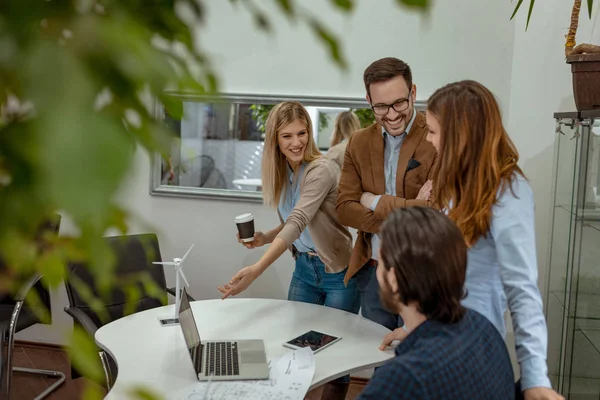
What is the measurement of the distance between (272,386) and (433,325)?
28.6 inches

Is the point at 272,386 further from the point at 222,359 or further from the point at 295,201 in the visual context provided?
the point at 295,201

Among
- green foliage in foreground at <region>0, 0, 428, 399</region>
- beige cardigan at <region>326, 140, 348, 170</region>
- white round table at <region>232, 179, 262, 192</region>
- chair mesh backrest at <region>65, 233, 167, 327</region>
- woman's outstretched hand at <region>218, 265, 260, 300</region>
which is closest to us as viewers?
green foliage in foreground at <region>0, 0, 428, 399</region>

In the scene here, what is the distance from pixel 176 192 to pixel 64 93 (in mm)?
3904

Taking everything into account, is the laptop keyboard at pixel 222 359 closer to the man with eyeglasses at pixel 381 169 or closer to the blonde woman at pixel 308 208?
the blonde woman at pixel 308 208

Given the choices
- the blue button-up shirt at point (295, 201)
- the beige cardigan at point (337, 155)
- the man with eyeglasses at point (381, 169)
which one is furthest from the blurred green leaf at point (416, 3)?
the beige cardigan at point (337, 155)

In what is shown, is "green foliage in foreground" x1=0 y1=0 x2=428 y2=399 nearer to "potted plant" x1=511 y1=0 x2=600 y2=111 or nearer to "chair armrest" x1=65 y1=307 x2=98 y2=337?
"chair armrest" x1=65 y1=307 x2=98 y2=337

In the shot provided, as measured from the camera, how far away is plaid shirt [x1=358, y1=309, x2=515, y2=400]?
51.3 inches

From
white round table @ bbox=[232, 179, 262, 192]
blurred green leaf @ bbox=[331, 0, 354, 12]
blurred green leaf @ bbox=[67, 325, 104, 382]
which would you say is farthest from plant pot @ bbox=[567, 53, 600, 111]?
blurred green leaf @ bbox=[67, 325, 104, 382]

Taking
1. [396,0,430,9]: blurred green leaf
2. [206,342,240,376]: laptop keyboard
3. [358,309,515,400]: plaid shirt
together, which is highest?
[396,0,430,9]: blurred green leaf

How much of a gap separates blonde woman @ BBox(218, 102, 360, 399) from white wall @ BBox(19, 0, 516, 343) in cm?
79

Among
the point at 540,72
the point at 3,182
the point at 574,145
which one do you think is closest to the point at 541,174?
the point at 540,72

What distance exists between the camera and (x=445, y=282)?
1.43 meters

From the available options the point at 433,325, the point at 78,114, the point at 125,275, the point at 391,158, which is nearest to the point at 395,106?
the point at 391,158

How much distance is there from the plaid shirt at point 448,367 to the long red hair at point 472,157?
0.38 m
